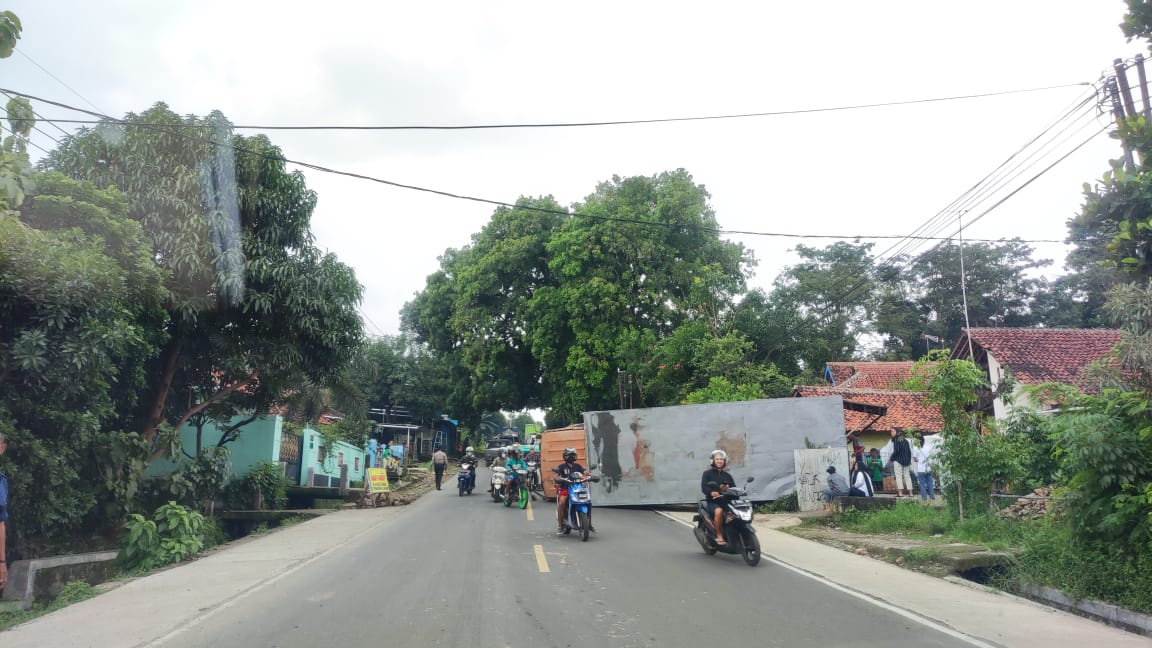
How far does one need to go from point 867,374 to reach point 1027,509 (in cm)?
2124

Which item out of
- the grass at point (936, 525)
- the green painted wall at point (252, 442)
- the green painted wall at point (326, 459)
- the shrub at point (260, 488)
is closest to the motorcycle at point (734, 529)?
the grass at point (936, 525)

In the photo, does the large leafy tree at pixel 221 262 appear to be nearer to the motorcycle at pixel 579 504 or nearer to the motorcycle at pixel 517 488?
the motorcycle at pixel 517 488

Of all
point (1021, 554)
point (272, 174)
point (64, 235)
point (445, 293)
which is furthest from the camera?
point (445, 293)

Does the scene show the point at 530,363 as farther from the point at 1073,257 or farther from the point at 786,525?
the point at 1073,257

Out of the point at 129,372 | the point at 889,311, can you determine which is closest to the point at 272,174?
the point at 129,372

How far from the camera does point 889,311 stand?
4403 cm

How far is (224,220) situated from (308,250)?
2.00m

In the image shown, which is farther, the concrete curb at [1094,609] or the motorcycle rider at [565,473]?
the motorcycle rider at [565,473]

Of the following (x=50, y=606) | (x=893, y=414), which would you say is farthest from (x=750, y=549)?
(x=893, y=414)

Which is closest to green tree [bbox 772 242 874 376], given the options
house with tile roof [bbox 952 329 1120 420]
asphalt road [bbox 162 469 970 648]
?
house with tile roof [bbox 952 329 1120 420]

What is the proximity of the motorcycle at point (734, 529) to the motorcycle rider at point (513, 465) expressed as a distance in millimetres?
9579

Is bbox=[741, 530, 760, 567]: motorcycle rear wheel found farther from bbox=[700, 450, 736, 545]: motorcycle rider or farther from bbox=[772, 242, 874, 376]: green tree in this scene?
bbox=[772, 242, 874, 376]: green tree

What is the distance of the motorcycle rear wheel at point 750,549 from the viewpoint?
981 cm

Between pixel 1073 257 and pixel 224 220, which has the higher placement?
pixel 1073 257
